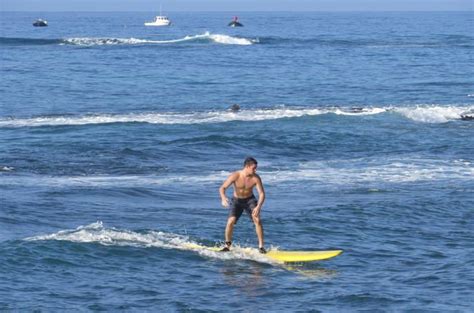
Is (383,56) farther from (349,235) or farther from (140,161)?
(349,235)

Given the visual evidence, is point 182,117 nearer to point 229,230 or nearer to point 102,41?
point 229,230

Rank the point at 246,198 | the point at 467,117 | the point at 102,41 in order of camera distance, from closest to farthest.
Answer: the point at 246,198 → the point at 467,117 → the point at 102,41

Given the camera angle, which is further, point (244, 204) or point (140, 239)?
point (140, 239)

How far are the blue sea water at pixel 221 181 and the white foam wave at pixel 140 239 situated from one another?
49mm

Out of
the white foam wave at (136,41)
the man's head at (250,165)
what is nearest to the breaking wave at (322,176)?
the man's head at (250,165)

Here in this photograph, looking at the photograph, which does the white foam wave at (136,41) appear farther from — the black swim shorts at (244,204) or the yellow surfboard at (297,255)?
the yellow surfboard at (297,255)

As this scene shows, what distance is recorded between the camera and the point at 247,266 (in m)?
18.1

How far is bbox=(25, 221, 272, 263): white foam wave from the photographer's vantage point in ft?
61.7

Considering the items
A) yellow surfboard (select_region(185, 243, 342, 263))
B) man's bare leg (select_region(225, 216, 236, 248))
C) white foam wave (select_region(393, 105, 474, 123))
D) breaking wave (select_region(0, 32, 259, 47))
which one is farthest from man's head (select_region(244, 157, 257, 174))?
breaking wave (select_region(0, 32, 259, 47))

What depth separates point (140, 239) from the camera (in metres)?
19.7

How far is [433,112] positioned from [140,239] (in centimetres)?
2568

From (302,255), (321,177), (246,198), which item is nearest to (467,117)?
(321,177)

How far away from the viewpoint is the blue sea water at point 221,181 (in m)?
16.9

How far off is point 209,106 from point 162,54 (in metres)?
36.0
